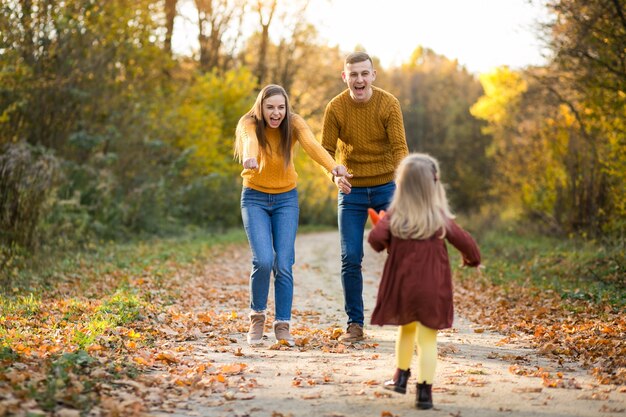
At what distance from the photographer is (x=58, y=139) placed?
18.5 m

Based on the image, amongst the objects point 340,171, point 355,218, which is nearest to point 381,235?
point 340,171

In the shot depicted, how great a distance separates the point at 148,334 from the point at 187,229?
16696 millimetres

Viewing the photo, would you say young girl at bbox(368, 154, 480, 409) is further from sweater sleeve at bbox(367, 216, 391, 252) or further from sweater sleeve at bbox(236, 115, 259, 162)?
sweater sleeve at bbox(236, 115, 259, 162)

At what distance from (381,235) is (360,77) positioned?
2.22 meters

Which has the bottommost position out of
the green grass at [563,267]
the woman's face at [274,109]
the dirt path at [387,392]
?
the dirt path at [387,392]

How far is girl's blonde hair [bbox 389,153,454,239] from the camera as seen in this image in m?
5.09

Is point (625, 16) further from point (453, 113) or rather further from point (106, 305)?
point (453, 113)

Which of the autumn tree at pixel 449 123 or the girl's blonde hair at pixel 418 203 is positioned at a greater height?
the autumn tree at pixel 449 123

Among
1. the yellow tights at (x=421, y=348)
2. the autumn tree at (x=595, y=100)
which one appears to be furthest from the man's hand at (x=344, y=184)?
the autumn tree at (x=595, y=100)

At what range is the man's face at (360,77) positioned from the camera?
22.9ft

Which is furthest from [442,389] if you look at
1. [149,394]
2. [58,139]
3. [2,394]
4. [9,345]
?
[58,139]

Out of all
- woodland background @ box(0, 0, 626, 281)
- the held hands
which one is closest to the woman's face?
the held hands

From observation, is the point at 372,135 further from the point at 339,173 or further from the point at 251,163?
the point at 251,163

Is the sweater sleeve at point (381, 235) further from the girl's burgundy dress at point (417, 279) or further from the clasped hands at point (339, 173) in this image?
the clasped hands at point (339, 173)
